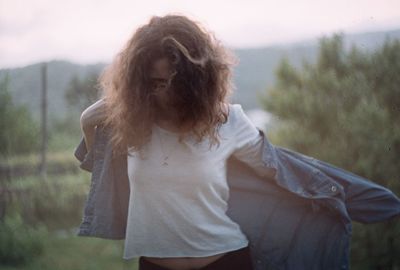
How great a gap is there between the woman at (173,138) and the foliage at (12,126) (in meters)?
4.00

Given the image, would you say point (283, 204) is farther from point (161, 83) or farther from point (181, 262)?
point (161, 83)

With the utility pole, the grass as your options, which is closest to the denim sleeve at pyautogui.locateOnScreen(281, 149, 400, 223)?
the grass

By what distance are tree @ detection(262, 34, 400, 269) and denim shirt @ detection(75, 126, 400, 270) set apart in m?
2.01

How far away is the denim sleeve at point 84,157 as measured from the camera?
2.33m

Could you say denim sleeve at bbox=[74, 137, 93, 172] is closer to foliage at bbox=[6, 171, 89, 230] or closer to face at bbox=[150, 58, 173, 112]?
face at bbox=[150, 58, 173, 112]

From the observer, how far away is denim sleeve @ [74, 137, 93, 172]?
A: 7.64ft

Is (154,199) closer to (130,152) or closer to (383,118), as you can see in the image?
(130,152)

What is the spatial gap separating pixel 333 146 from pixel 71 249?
3.95 metres

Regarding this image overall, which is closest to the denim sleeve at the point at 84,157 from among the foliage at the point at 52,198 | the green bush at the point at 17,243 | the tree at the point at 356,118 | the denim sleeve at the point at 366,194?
the denim sleeve at the point at 366,194

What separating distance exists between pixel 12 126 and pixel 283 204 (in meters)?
4.60

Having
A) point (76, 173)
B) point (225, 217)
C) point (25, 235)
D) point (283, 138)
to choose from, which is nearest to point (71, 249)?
point (25, 235)

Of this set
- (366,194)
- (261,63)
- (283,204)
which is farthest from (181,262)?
(261,63)

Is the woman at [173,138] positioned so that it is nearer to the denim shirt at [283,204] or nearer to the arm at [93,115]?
the arm at [93,115]

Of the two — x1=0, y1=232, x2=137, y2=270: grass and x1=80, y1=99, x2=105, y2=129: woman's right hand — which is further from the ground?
x1=80, y1=99, x2=105, y2=129: woman's right hand
